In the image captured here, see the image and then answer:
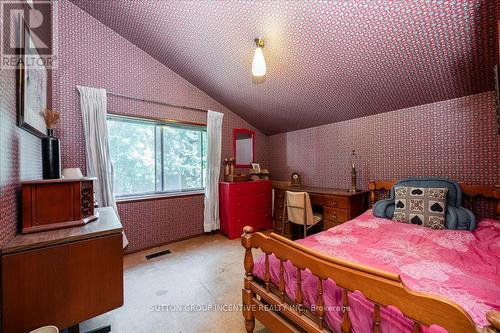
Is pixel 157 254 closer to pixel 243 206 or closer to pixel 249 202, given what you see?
pixel 243 206

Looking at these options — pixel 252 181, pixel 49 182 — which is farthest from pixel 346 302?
pixel 252 181

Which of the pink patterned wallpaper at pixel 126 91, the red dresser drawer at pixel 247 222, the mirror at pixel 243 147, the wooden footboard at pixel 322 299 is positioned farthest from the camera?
the mirror at pixel 243 147

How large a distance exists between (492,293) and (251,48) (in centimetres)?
271

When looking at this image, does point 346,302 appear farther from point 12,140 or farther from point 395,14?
point 395,14

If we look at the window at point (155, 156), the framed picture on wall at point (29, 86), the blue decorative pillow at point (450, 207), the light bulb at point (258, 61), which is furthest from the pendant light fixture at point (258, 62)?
the blue decorative pillow at point (450, 207)

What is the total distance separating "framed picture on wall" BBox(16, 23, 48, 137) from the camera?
122 cm

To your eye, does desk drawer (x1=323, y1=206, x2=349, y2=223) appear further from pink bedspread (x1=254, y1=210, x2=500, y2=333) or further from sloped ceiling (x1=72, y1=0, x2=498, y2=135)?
sloped ceiling (x1=72, y1=0, x2=498, y2=135)

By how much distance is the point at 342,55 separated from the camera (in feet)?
6.93

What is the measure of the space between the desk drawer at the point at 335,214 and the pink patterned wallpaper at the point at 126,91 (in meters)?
2.05

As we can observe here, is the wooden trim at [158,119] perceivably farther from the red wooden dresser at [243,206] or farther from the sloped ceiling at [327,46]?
the red wooden dresser at [243,206]

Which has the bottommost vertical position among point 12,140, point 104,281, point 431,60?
point 104,281

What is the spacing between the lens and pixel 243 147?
13.7ft

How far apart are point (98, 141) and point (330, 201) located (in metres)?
3.22

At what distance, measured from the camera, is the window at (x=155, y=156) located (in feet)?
9.47
